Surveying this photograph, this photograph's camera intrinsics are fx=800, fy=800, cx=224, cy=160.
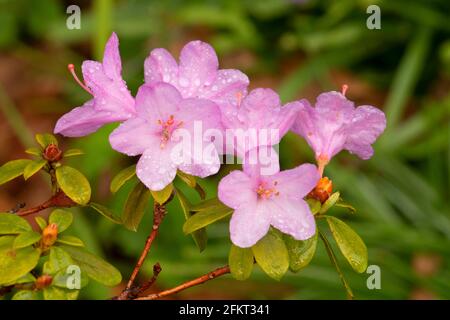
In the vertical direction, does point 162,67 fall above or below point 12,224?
above

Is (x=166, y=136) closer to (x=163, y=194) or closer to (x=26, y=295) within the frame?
(x=163, y=194)

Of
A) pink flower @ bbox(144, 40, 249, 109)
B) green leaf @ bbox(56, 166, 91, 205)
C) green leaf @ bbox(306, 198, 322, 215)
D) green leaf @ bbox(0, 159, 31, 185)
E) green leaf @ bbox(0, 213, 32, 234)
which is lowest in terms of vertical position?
green leaf @ bbox(0, 213, 32, 234)

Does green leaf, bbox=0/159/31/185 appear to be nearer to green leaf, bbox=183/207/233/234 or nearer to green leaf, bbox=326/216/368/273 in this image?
green leaf, bbox=183/207/233/234

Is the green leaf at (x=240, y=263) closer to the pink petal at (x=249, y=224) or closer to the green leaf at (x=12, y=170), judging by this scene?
the pink petal at (x=249, y=224)

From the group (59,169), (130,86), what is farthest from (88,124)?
(130,86)

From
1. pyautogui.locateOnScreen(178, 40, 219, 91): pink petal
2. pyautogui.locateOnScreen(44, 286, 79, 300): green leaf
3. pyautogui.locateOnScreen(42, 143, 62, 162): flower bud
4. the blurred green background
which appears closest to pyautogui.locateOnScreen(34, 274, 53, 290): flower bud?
pyautogui.locateOnScreen(44, 286, 79, 300): green leaf

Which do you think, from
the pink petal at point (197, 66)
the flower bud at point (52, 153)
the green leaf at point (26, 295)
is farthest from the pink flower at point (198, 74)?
the green leaf at point (26, 295)

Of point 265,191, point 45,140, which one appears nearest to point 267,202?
point 265,191
